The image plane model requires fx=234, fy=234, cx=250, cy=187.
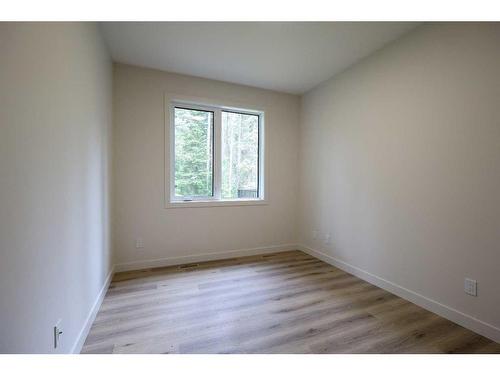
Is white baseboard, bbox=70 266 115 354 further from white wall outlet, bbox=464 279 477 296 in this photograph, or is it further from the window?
white wall outlet, bbox=464 279 477 296

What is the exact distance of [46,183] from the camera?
3.57 ft

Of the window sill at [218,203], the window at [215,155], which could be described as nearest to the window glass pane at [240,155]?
the window at [215,155]

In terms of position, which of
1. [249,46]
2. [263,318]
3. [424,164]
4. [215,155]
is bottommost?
[263,318]

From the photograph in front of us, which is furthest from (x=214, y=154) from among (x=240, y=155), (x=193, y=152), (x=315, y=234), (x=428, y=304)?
(x=428, y=304)

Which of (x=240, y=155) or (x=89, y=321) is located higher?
(x=240, y=155)

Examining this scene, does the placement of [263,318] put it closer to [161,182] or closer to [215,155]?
[161,182]

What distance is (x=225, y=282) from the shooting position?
2.55 meters

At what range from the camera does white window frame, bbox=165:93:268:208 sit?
3.00m

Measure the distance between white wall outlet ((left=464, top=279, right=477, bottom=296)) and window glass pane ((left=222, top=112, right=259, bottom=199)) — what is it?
252 centimetres

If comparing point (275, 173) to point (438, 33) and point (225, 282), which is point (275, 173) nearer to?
point (225, 282)

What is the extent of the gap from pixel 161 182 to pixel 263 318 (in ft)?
6.54

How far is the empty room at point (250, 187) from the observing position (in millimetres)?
1132

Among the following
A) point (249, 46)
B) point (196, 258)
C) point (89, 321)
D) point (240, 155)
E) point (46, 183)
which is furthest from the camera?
point (240, 155)

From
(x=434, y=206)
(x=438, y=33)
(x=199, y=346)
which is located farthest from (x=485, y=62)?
(x=199, y=346)
